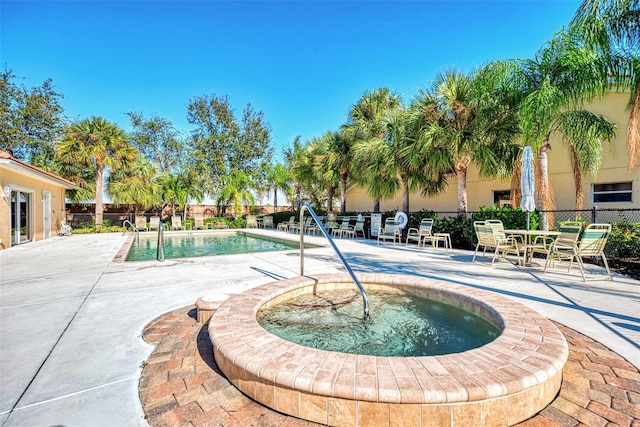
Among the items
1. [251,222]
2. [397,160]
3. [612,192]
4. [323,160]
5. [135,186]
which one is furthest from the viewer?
[251,222]

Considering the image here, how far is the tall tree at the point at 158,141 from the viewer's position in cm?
2612

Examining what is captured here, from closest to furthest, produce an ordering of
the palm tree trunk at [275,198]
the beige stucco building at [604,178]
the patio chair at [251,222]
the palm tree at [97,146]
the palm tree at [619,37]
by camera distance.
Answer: the palm tree at [619,37] → the beige stucco building at [604,178] → the palm tree at [97,146] → the patio chair at [251,222] → the palm tree trunk at [275,198]

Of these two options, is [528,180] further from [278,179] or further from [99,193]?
[99,193]

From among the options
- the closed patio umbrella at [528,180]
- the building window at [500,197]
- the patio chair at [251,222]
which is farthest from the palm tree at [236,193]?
the closed patio umbrella at [528,180]

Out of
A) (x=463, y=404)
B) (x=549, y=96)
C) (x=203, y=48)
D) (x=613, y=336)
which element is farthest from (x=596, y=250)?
(x=203, y=48)

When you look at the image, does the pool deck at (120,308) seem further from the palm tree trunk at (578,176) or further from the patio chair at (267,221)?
the patio chair at (267,221)

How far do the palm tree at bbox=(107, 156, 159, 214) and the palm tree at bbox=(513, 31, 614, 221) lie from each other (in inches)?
836

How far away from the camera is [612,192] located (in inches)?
401

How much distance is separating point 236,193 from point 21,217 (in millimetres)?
12243

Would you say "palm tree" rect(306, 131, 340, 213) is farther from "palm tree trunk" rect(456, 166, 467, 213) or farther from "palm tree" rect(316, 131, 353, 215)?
"palm tree trunk" rect(456, 166, 467, 213)

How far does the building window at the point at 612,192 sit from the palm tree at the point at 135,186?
23.9m

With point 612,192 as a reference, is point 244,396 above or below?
below

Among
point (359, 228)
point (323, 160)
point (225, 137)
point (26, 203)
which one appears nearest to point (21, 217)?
point (26, 203)

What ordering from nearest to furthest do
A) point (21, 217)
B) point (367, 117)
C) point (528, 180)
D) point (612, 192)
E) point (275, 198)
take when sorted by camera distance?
point (528, 180)
point (612, 192)
point (21, 217)
point (367, 117)
point (275, 198)
